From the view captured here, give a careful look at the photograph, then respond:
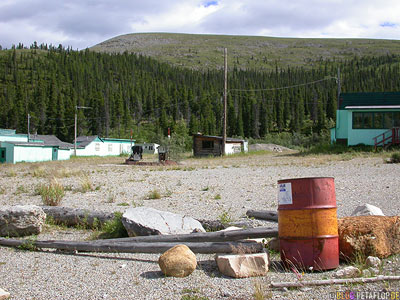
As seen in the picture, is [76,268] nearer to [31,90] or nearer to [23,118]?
[23,118]

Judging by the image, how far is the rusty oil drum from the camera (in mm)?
4762

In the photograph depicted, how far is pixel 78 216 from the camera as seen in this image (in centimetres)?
782

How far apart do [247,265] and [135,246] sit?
1791 mm

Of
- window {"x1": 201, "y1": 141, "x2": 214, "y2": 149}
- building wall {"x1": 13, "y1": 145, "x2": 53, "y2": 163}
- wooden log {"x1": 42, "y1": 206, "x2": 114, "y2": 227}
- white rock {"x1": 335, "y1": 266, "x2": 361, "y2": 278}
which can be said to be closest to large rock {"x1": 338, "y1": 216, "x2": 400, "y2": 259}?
white rock {"x1": 335, "y1": 266, "x2": 361, "y2": 278}

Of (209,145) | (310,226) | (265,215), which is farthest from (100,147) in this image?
(310,226)

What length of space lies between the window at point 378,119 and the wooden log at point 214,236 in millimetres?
28361

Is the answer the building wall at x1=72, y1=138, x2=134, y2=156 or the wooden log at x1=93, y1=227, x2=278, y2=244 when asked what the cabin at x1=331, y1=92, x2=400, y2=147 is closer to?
the wooden log at x1=93, y1=227, x2=278, y2=244

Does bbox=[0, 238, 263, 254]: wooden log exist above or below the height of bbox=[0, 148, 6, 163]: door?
above

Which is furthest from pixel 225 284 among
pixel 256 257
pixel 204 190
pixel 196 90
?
pixel 196 90

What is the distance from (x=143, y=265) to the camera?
5.30 meters

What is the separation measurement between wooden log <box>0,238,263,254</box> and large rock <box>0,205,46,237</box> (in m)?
0.47

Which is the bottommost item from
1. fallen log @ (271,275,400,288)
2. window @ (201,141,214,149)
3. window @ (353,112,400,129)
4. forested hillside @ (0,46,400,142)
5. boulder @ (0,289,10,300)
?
boulder @ (0,289,10,300)

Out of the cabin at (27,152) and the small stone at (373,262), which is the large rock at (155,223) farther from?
the cabin at (27,152)

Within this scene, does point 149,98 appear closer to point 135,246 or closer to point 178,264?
point 135,246
